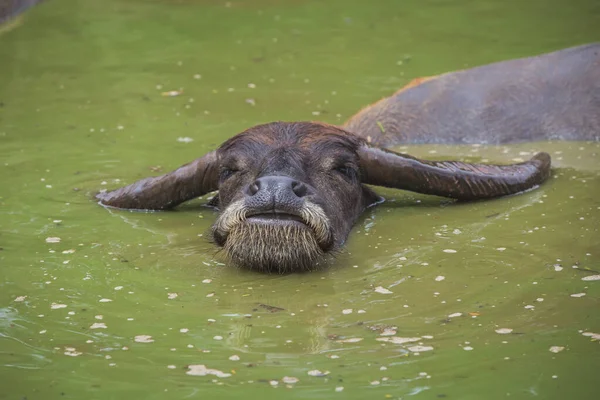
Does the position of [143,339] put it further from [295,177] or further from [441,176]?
[441,176]

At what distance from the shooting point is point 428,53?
14070 millimetres

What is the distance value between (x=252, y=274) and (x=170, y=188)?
5.64 feet

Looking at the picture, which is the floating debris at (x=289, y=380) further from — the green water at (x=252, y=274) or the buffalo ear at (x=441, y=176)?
the buffalo ear at (x=441, y=176)

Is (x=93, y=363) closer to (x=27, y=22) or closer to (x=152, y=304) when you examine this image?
(x=152, y=304)

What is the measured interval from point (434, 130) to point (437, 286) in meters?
4.05

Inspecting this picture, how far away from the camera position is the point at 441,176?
882 cm

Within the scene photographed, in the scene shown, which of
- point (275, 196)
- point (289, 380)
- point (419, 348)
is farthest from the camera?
point (275, 196)

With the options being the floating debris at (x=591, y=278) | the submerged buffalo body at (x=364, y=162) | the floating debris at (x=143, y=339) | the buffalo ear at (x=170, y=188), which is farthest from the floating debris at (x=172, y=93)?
the floating debris at (x=591, y=278)

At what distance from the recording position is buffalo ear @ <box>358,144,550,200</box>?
8680 mm

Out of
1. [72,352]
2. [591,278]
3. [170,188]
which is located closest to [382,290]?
[591,278]

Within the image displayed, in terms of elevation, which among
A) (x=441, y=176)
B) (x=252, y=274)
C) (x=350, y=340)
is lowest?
(x=252, y=274)

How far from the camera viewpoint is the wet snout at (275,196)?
23.7 feet

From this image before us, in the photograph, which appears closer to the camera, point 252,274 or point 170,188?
point 252,274

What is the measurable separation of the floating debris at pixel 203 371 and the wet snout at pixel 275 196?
5.28ft
